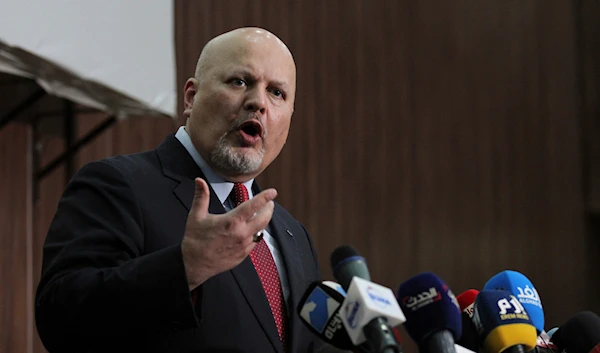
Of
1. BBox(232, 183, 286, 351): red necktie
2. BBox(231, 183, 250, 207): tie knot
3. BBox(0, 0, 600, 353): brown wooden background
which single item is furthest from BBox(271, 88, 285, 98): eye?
BBox(0, 0, 600, 353): brown wooden background

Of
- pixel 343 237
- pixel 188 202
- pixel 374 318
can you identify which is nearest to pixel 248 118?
pixel 188 202

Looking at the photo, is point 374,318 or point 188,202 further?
point 188,202

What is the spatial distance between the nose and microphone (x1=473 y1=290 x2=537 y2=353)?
585 millimetres

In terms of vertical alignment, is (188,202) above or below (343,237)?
above

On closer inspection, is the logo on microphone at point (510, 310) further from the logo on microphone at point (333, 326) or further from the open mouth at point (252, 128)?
the open mouth at point (252, 128)

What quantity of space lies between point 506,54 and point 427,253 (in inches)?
51.0

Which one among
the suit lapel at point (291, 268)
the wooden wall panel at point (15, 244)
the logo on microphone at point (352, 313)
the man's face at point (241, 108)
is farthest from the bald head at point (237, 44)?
the wooden wall panel at point (15, 244)

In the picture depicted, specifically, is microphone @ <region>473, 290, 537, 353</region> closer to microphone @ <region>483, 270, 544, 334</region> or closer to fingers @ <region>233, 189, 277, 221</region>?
microphone @ <region>483, 270, 544, 334</region>

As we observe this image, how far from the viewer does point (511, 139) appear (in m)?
3.91

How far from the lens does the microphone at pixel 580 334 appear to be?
118 centimetres

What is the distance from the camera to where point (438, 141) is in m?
3.91

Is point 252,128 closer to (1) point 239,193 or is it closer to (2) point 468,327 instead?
(1) point 239,193

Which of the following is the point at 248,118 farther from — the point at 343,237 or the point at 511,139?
the point at 511,139

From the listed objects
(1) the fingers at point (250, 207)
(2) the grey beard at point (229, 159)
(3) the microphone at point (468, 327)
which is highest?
(1) the fingers at point (250, 207)
